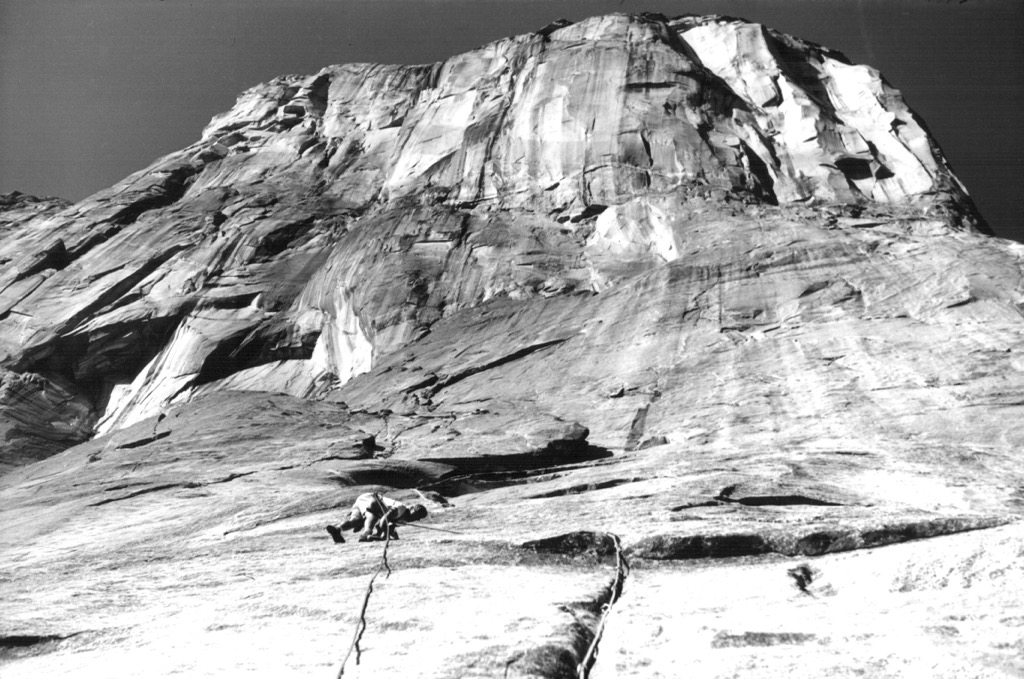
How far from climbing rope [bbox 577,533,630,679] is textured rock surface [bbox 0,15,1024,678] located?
90 mm

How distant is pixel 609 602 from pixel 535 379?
1897 centimetres

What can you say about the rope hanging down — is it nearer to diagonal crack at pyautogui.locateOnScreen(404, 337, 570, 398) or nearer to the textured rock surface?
the textured rock surface

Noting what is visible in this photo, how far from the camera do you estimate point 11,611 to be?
11.2m

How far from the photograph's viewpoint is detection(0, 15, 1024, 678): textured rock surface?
9656 mm

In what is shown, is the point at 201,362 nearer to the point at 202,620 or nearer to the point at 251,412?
the point at 251,412

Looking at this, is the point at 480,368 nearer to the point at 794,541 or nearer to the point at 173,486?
the point at 173,486

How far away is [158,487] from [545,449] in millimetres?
9460

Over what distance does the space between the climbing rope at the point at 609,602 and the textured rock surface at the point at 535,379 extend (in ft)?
0.30

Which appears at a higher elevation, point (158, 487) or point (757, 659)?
point (757, 659)

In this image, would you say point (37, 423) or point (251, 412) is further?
point (37, 423)

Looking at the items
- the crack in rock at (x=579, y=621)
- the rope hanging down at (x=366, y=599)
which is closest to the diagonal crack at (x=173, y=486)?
the rope hanging down at (x=366, y=599)

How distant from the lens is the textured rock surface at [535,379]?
31.7ft

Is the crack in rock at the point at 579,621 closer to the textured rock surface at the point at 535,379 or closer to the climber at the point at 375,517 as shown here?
the textured rock surface at the point at 535,379

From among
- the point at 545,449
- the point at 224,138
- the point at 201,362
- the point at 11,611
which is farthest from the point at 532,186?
the point at 11,611
